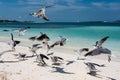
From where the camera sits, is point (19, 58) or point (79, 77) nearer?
point (79, 77)

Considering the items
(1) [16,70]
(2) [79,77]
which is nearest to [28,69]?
(1) [16,70]

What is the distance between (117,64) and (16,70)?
5.13m

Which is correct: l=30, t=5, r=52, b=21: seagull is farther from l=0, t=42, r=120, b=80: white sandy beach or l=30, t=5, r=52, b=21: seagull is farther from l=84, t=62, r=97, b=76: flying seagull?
l=84, t=62, r=97, b=76: flying seagull

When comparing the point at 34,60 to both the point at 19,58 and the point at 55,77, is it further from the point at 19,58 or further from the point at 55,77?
the point at 55,77

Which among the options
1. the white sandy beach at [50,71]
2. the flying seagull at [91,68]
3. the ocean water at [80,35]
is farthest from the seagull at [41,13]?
the ocean water at [80,35]

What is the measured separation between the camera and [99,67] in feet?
43.5

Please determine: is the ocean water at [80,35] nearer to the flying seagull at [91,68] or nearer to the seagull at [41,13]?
the seagull at [41,13]

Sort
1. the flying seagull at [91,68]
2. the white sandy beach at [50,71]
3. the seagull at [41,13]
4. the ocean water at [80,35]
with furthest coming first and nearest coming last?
the ocean water at [80,35] → the seagull at [41,13] → the flying seagull at [91,68] → the white sandy beach at [50,71]

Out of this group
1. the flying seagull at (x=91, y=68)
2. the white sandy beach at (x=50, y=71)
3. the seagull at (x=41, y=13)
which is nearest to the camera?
the white sandy beach at (x=50, y=71)

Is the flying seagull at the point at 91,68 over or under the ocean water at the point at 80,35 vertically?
over

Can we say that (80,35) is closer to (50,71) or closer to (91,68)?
(50,71)

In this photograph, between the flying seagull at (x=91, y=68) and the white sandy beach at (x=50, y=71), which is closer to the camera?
the white sandy beach at (x=50, y=71)

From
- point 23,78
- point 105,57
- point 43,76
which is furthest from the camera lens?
point 105,57

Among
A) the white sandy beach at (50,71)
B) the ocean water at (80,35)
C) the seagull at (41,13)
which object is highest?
the seagull at (41,13)
